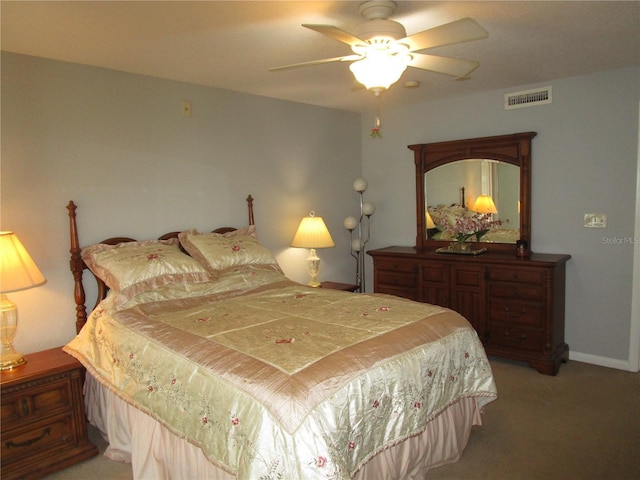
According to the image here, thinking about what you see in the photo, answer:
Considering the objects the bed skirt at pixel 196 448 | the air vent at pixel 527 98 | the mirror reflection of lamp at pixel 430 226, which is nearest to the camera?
the bed skirt at pixel 196 448

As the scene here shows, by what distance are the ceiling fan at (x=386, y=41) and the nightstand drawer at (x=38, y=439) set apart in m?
2.43

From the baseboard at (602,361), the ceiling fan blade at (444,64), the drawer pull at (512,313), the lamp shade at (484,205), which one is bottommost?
the baseboard at (602,361)

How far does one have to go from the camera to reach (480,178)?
4199 millimetres

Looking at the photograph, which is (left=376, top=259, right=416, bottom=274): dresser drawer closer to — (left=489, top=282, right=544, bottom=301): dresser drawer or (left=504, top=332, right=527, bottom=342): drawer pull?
(left=489, top=282, right=544, bottom=301): dresser drawer

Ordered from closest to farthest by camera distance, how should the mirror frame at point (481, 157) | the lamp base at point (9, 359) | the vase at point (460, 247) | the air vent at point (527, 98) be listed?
the lamp base at point (9, 359) → the air vent at point (527, 98) → the mirror frame at point (481, 157) → the vase at point (460, 247)

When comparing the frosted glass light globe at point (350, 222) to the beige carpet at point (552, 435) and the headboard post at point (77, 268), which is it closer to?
the beige carpet at point (552, 435)

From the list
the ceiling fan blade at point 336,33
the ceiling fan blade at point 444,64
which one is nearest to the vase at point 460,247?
the ceiling fan blade at point 444,64

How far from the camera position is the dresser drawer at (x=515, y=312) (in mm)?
3561

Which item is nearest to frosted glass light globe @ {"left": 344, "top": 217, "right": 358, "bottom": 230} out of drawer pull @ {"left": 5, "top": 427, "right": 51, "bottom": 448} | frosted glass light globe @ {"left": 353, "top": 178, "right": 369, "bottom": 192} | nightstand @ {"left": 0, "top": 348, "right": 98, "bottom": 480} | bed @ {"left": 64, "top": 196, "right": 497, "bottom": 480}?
frosted glass light globe @ {"left": 353, "top": 178, "right": 369, "bottom": 192}

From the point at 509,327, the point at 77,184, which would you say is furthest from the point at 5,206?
the point at 509,327

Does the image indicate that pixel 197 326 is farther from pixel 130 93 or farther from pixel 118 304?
pixel 130 93

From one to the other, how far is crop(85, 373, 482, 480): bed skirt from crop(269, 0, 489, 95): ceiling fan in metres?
1.72

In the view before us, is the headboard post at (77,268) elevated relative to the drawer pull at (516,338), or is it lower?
elevated

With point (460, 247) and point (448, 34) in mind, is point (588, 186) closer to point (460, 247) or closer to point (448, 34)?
point (460, 247)
